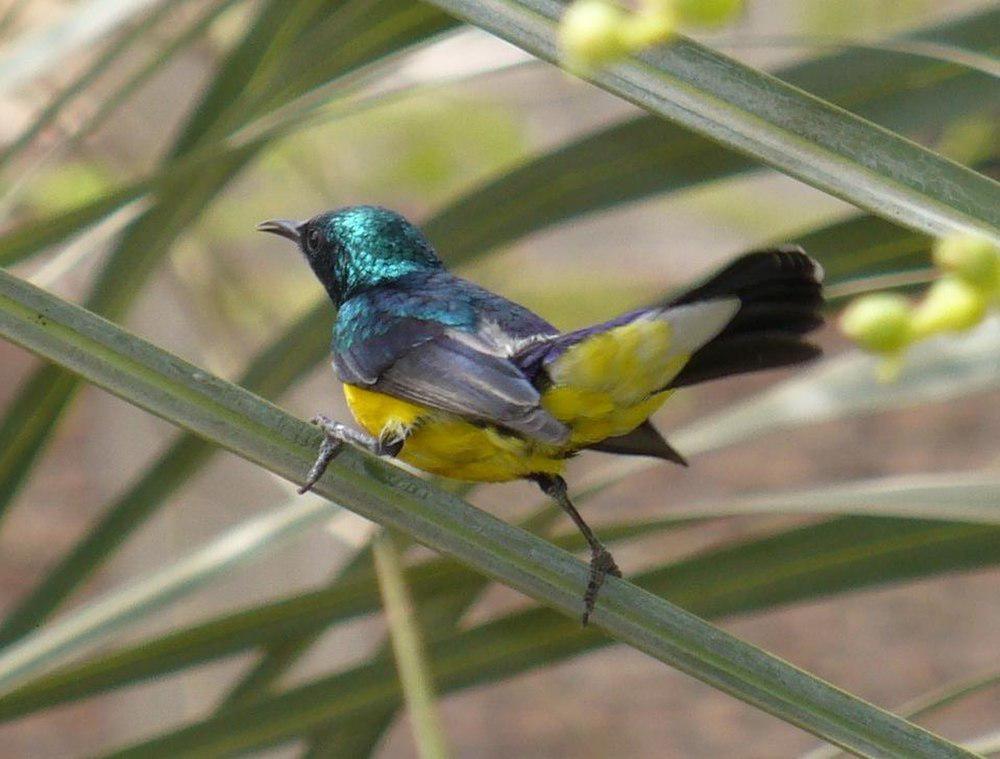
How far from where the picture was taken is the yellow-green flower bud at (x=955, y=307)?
299 mm

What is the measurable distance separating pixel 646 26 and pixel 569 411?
0.83 m

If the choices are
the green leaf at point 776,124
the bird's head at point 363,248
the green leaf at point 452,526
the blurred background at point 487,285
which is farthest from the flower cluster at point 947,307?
the bird's head at point 363,248

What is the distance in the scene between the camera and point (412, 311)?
133cm

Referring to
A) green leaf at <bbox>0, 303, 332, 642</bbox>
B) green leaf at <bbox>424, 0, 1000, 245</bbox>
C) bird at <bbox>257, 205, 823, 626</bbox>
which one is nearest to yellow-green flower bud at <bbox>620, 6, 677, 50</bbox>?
green leaf at <bbox>424, 0, 1000, 245</bbox>

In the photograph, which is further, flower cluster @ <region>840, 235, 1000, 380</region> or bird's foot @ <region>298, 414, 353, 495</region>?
bird's foot @ <region>298, 414, 353, 495</region>

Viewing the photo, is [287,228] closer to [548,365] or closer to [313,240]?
[313,240]

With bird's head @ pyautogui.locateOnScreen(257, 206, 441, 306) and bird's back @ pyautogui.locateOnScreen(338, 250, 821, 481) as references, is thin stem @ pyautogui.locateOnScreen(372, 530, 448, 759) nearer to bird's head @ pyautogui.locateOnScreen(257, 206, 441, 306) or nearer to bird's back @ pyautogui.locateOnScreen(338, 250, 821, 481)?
bird's back @ pyautogui.locateOnScreen(338, 250, 821, 481)

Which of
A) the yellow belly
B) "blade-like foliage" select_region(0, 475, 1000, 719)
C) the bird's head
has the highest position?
the bird's head

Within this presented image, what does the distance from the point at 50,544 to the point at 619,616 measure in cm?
357

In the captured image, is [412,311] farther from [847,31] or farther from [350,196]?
[847,31]

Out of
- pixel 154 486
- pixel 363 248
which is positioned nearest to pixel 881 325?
A: pixel 154 486

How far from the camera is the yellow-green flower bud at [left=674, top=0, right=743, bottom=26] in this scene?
0.97 feet

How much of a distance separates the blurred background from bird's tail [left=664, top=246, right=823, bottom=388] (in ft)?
0.53

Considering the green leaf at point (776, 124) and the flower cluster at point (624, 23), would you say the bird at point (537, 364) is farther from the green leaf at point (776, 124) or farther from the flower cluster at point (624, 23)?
the flower cluster at point (624, 23)
